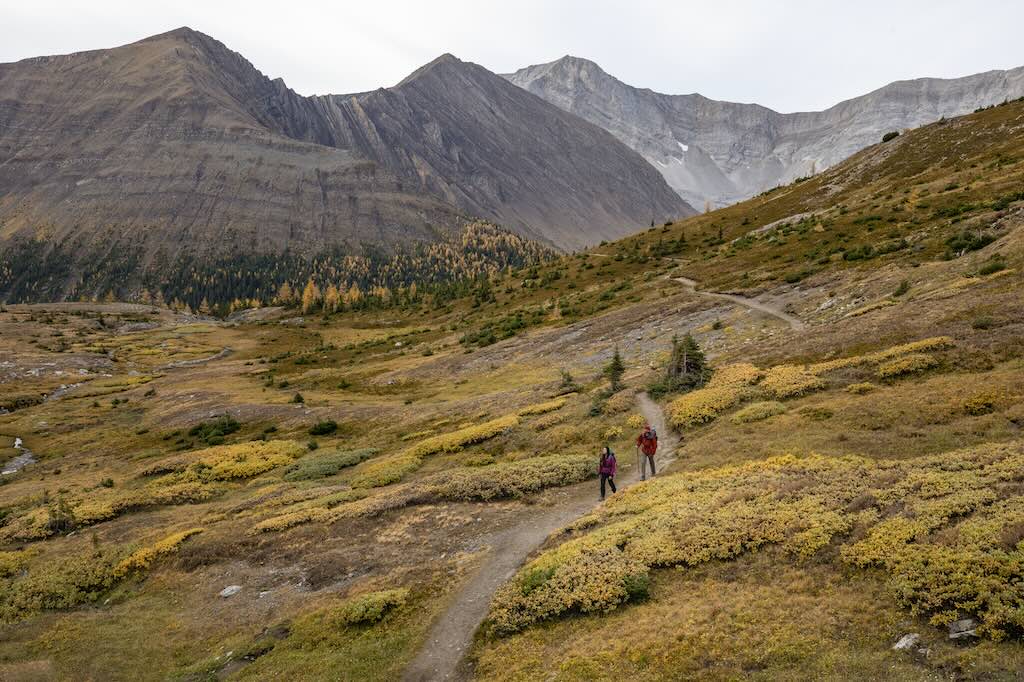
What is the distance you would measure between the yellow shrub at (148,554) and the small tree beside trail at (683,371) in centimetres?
2810

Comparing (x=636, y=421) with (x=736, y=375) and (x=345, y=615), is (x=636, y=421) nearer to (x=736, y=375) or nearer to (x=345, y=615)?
(x=736, y=375)

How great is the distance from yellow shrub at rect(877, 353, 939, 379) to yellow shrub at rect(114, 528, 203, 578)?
3504cm

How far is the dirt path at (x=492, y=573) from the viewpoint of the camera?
1570 cm

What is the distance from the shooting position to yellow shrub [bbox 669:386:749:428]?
96.4ft

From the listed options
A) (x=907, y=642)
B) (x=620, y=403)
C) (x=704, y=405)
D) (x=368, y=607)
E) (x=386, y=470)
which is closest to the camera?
(x=907, y=642)

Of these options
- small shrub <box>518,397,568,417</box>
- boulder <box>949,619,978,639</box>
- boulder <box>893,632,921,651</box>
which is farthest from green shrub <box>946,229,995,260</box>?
boulder <box>893,632,921,651</box>

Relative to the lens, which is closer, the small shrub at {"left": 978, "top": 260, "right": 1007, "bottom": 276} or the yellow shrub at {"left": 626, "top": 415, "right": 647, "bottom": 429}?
the yellow shrub at {"left": 626, "top": 415, "right": 647, "bottom": 429}

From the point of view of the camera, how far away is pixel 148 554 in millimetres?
27594

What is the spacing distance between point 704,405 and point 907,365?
928cm

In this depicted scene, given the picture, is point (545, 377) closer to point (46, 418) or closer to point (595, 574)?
point (595, 574)

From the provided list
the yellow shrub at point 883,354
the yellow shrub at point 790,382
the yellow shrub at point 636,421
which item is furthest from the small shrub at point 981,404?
the yellow shrub at point 636,421

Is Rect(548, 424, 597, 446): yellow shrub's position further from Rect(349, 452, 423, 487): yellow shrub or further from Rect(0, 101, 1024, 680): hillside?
Rect(349, 452, 423, 487): yellow shrub

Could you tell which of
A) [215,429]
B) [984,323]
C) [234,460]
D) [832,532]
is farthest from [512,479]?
[215,429]

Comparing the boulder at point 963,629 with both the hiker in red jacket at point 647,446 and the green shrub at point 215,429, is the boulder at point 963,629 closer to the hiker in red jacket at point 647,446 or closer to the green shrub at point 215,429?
the hiker in red jacket at point 647,446
